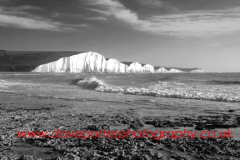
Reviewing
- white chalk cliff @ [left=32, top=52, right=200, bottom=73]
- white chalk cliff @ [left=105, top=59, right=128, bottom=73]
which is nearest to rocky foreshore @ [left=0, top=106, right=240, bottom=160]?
white chalk cliff @ [left=32, top=52, right=200, bottom=73]

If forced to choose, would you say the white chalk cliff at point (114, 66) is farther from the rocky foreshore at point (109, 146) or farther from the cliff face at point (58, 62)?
the rocky foreshore at point (109, 146)

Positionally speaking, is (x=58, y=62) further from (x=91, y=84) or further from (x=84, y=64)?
(x=91, y=84)

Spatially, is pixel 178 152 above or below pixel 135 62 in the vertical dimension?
below

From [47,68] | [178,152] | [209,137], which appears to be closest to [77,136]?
[178,152]

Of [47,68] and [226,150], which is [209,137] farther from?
[47,68]

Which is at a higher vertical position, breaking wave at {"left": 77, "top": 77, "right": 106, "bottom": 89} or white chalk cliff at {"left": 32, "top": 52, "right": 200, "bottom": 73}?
white chalk cliff at {"left": 32, "top": 52, "right": 200, "bottom": 73}

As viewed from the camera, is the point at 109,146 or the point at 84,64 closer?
the point at 109,146

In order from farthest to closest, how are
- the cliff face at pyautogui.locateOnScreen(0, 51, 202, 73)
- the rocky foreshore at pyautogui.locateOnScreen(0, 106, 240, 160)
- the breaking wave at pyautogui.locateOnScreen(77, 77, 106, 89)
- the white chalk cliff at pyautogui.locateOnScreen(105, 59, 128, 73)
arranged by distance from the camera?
1. the white chalk cliff at pyautogui.locateOnScreen(105, 59, 128, 73)
2. the cliff face at pyautogui.locateOnScreen(0, 51, 202, 73)
3. the breaking wave at pyautogui.locateOnScreen(77, 77, 106, 89)
4. the rocky foreshore at pyautogui.locateOnScreen(0, 106, 240, 160)

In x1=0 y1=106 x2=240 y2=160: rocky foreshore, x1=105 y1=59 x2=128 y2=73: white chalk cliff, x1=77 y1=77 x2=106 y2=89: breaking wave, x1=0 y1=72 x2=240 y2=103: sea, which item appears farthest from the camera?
x1=105 y1=59 x2=128 y2=73: white chalk cliff

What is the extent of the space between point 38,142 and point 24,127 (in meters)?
1.20

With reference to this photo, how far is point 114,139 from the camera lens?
12.8ft

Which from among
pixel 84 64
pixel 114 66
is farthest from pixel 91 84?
pixel 114 66

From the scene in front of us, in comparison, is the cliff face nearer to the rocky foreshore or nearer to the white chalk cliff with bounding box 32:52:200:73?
the white chalk cliff with bounding box 32:52:200:73

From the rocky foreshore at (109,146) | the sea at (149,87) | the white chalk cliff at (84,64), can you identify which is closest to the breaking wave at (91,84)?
the sea at (149,87)
